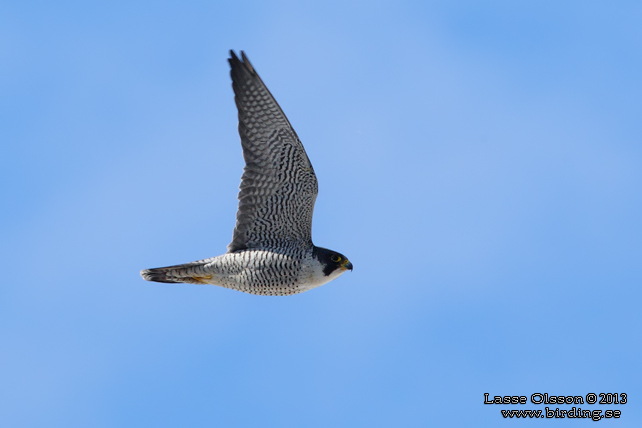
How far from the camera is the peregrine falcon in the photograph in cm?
1470

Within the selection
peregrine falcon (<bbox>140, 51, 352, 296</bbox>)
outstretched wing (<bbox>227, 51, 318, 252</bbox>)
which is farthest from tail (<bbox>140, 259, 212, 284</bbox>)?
outstretched wing (<bbox>227, 51, 318, 252</bbox>)

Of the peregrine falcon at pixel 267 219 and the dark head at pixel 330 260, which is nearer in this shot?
the peregrine falcon at pixel 267 219

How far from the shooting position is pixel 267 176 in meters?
14.9

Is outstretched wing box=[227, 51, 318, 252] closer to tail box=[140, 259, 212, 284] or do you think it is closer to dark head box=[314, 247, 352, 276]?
dark head box=[314, 247, 352, 276]

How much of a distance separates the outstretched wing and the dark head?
0.76 feet

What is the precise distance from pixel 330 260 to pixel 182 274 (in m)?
2.23

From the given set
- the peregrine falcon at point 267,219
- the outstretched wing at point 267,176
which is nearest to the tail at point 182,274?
the peregrine falcon at point 267,219

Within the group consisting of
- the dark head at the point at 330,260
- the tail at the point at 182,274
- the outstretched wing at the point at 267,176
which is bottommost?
the tail at the point at 182,274

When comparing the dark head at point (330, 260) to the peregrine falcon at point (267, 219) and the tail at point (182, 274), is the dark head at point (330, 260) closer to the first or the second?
the peregrine falcon at point (267, 219)

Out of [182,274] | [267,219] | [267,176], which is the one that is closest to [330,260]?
[267,219]

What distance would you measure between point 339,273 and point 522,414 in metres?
3.45

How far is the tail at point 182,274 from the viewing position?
49.6 feet

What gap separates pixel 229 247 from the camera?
15.3 metres

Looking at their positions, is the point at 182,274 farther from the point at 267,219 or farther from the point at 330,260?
the point at 330,260
